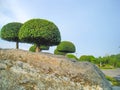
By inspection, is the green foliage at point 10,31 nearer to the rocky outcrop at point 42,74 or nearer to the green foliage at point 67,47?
the green foliage at point 67,47

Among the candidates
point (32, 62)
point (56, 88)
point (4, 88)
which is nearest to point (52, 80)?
point (56, 88)

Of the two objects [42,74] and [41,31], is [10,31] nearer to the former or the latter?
[41,31]

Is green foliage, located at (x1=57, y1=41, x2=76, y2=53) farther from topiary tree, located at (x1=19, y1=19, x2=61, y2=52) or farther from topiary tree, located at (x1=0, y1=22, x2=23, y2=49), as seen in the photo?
topiary tree, located at (x1=19, y1=19, x2=61, y2=52)

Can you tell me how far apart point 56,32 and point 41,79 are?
23.3 metres

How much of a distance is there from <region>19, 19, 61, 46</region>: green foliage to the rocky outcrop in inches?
883

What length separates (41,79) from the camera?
356cm

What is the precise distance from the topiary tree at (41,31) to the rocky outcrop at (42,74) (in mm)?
22425

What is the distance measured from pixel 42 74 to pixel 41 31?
22.9 m

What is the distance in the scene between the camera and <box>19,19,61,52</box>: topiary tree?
26.3m

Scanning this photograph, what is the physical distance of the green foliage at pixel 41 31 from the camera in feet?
86.3

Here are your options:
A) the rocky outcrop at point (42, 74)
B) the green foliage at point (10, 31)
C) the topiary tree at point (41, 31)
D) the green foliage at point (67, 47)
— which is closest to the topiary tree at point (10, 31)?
the green foliage at point (10, 31)

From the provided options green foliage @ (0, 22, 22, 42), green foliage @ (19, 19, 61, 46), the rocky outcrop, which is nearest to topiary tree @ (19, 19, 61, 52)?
green foliage @ (19, 19, 61, 46)

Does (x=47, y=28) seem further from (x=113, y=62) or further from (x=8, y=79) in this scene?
(x=113, y=62)

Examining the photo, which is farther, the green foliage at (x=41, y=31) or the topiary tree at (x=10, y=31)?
the topiary tree at (x=10, y=31)
